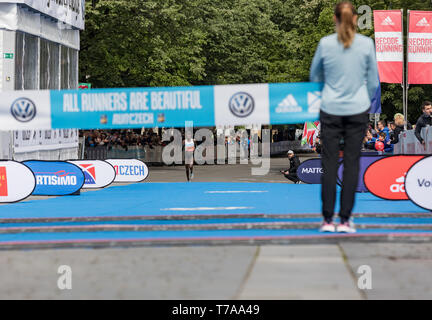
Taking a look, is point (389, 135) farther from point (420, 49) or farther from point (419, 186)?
point (419, 186)

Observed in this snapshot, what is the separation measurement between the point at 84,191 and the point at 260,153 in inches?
1716

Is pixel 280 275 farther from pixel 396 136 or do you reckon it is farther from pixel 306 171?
pixel 396 136

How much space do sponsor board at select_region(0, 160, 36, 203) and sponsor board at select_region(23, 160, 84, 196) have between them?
361cm

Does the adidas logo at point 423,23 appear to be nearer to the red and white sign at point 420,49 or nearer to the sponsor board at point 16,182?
the red and white sign at point 420,49

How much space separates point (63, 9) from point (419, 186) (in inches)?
850

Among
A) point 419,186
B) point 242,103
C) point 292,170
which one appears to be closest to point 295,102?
point 242,103

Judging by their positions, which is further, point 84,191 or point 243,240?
point 84,191

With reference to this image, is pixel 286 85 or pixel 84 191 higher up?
pixel 286 85

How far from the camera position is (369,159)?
14.9 m

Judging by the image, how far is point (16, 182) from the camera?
1261 centimetres

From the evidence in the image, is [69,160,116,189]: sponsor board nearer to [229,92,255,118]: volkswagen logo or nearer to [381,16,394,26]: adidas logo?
[229,92,255,118]: volkswagen logo

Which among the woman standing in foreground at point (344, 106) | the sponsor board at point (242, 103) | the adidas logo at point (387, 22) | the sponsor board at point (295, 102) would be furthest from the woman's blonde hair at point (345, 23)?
the adidas logo at point (387, 22)
